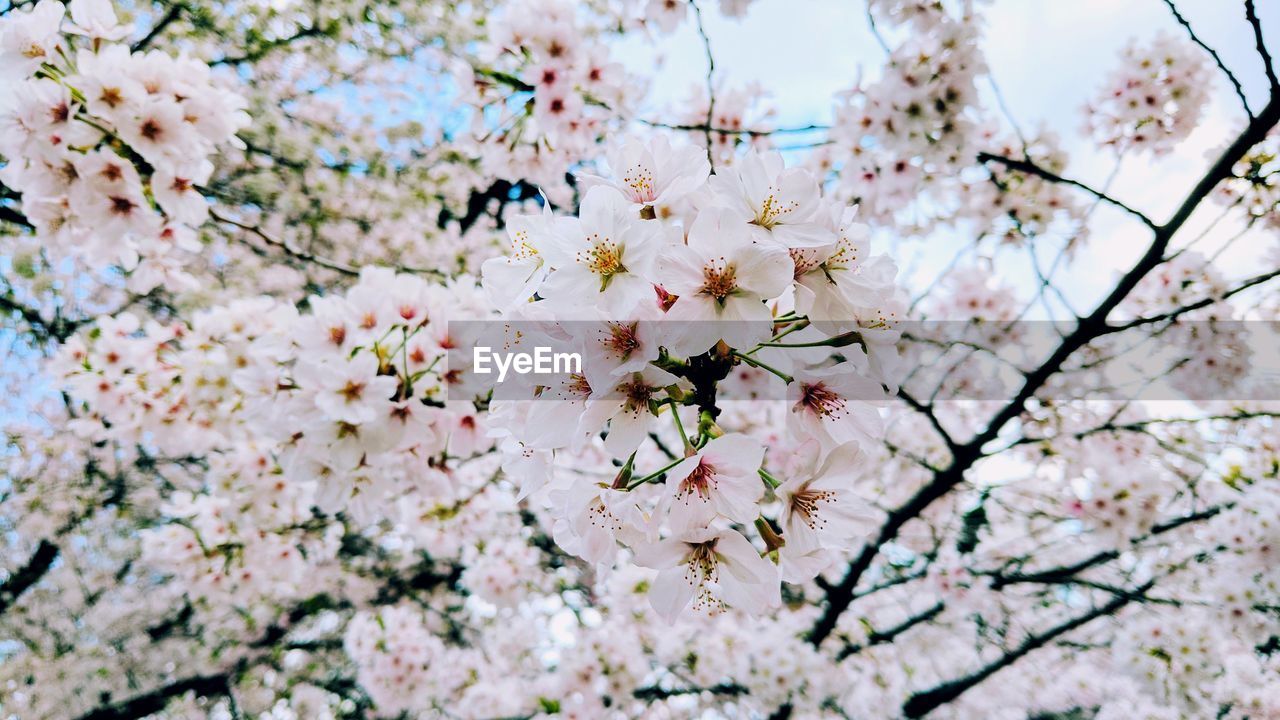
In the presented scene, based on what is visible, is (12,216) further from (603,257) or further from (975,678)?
(975,678)

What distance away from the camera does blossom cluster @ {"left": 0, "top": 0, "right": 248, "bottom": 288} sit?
176 centimetres

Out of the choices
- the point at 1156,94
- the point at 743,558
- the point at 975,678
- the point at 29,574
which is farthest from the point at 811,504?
the point at 29,574

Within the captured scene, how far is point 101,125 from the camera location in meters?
1.86

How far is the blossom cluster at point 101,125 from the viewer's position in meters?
1.76

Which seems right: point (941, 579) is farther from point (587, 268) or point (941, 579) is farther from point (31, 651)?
point (31, 651)

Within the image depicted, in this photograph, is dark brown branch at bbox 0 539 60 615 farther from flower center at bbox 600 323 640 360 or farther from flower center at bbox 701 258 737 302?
flower center at bbox 701 258 737 302

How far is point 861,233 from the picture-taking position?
1.01 metres

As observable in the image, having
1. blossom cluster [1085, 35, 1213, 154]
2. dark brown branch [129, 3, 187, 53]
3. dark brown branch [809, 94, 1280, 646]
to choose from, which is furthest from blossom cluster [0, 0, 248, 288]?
blossom cluster [1085, 35, 1213, 154]

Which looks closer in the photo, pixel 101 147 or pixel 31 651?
pixel 101 147

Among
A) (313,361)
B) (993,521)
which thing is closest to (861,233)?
(313,361)

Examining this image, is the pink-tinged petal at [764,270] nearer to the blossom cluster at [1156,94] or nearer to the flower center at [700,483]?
the flower center at [700,483]

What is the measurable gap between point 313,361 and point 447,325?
0.38 metres

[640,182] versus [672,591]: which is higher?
[640,182]

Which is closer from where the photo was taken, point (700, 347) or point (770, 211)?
point (700, 347)
